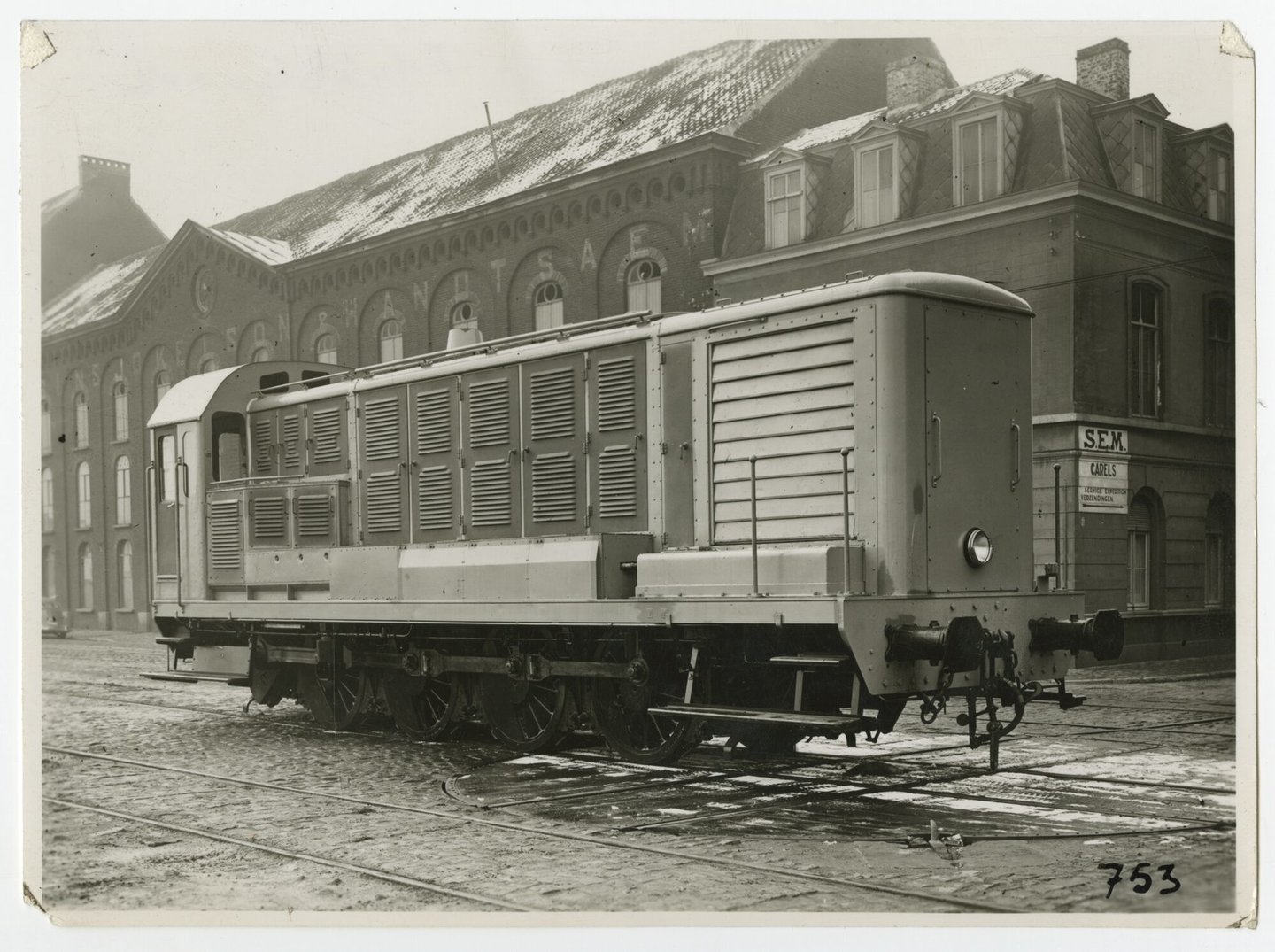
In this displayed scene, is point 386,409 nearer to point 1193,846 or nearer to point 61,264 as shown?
point 61,264

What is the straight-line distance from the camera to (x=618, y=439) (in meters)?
10.3

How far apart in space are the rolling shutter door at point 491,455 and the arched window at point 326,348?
14.1m

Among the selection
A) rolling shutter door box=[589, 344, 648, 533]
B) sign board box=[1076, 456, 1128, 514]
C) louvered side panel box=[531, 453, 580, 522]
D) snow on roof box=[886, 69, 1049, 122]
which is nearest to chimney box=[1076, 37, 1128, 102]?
snow on roof box=[886, 69, 1049, 122]

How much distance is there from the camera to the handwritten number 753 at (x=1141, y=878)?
261 inches

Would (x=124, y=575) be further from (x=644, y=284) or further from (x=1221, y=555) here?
(x=1221, y=555)

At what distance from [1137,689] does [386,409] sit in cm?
919

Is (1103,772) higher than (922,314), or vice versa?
(922,314)

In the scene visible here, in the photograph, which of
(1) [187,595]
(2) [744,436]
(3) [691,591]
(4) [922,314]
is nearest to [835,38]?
(4) [922,314]

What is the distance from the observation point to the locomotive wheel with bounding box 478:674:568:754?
10578mm

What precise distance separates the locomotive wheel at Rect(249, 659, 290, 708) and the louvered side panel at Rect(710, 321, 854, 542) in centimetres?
602

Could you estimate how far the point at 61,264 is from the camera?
962 centimetres

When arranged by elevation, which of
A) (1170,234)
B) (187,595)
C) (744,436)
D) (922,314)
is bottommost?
(187,595)

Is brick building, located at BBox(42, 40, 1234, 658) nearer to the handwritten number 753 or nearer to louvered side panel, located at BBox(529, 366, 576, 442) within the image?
the handwritten number 753

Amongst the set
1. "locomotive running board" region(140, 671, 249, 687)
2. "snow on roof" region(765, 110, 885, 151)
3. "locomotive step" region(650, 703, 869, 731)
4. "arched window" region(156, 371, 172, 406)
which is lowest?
"locomotive running board" region(140, 671, 249, 687)
